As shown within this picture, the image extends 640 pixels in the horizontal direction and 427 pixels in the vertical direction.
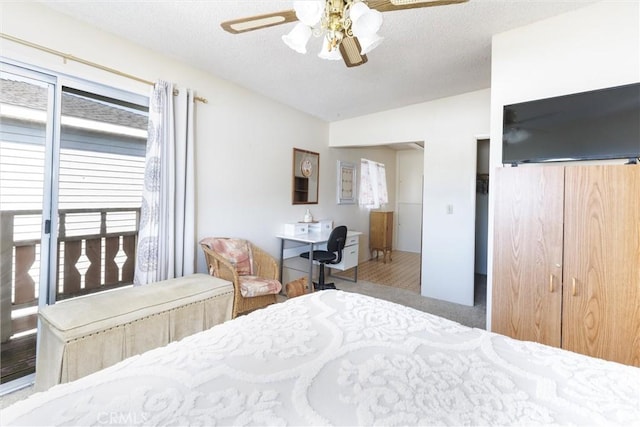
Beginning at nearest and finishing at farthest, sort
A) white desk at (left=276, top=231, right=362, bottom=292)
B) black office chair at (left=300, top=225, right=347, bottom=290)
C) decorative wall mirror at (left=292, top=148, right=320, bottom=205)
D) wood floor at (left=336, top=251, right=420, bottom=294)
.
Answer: white desk at (left=276, top=231, right=362, bottom=292) < black office chair at (left=300, top=225, right=347, bottom=290) < decorative wall mirror at (left=292, top=148, right=320, bottom=205) < wood floor at (left=336, top=251, right=420, bottom=294)

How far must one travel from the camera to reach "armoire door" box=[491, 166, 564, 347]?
1.77 meters

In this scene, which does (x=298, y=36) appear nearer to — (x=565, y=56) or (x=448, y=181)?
(x=565, y=56)

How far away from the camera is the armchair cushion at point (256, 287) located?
2603mm

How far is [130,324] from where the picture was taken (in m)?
1.82

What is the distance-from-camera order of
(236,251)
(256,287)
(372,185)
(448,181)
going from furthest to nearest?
(372,185)
(448,181)
(236,251)
(256,287)

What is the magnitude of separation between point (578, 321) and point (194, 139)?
3270mm

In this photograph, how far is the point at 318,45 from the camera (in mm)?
2322

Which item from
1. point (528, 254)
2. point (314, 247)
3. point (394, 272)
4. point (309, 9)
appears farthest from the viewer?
point (394, 272)

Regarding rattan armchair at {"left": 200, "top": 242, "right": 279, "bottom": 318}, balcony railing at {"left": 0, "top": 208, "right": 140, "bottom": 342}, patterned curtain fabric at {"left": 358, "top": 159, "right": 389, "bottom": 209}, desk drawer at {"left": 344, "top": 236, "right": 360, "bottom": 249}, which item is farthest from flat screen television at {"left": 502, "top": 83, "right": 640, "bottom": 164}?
patterned curtain fabric at {"left": 358, "top": 159, "right": 389, "bottom": 209}

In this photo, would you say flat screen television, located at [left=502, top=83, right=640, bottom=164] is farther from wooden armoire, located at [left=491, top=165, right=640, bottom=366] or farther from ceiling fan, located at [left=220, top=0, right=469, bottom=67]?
ceiling fan, located at [left=220, top=0, right=469, bottom=67]

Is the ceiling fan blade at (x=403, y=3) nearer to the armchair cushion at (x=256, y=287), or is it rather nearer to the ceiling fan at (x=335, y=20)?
the ceiling fan at (x=335, y=20)

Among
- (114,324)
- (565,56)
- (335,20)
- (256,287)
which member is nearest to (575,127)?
(565,56)

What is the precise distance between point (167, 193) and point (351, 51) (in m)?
1.90

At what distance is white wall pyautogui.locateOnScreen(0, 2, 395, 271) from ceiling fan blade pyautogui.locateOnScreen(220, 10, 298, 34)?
1422 millimetres
